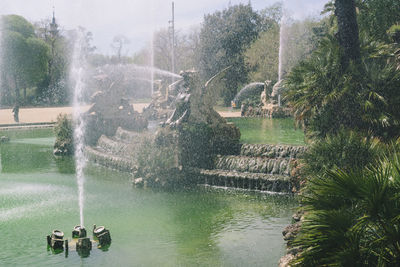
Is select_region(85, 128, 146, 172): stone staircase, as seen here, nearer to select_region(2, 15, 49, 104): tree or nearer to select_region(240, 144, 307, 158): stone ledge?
select_region(240, 144, 307, 158): stone ledge

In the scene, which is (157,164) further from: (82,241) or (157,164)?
(82,241)

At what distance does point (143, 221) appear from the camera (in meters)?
10.5

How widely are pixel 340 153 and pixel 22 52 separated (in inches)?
1770

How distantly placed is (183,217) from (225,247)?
2.30 metres

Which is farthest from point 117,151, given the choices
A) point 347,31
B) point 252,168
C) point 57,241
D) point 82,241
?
point 82,241

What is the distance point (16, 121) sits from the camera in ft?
113

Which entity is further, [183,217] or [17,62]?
[17,62]

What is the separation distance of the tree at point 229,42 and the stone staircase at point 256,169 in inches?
1186

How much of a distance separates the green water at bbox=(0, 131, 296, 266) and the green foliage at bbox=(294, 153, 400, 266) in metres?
3.13

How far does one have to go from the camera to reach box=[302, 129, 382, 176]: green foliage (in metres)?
9.64

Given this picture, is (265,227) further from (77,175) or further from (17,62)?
(17,62)

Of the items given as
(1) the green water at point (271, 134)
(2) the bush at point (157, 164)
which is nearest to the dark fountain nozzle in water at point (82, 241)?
(2) the bush at point (157, 164)

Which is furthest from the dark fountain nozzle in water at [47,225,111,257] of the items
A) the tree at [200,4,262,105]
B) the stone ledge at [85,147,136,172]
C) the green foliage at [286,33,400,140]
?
the tree at [200,4,262,105]

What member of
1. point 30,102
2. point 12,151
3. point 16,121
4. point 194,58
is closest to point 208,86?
point 12,151
